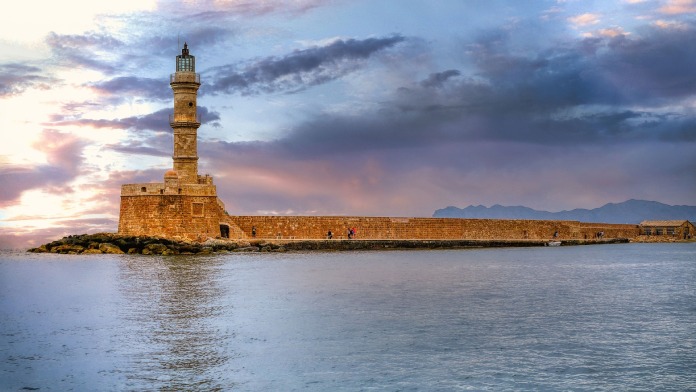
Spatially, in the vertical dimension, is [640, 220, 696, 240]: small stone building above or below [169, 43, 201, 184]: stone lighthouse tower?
below

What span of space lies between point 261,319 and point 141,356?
354cm

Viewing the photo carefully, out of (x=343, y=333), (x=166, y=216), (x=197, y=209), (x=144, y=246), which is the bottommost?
(x=343, y=333)

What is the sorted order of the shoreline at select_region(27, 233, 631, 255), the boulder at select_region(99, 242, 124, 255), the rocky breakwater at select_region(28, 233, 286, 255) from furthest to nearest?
the boulder at select_region(99, 242, 124, 255) → the shoreline at select_region(27, 233, 631, 255) → the rocky breakwater at select_region(28, 233, 286, 255)

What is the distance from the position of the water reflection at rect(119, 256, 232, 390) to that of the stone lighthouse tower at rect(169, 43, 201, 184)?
1711 centimetres

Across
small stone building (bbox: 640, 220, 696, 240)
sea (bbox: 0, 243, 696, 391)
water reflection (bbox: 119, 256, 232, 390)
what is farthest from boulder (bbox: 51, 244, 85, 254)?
small stone building (bbox: 640, 220, 696, 240)

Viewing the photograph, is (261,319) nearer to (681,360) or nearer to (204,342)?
(204,342)

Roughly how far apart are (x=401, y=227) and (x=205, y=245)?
43.7 feet

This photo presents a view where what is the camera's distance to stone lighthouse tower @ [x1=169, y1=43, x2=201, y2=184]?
3828cm

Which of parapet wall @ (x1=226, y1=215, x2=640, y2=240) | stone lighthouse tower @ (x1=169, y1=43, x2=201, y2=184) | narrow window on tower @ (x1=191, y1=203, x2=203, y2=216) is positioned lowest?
parapet wall @ (x1=226, y1=215, x2=640, y2=240)

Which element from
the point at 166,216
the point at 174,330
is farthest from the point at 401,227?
the point at 174,330

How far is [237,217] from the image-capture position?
38.1m

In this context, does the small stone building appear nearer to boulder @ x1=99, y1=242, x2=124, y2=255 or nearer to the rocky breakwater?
the rocky breakwater

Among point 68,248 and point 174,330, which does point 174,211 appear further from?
point 174,330

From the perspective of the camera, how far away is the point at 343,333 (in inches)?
456
